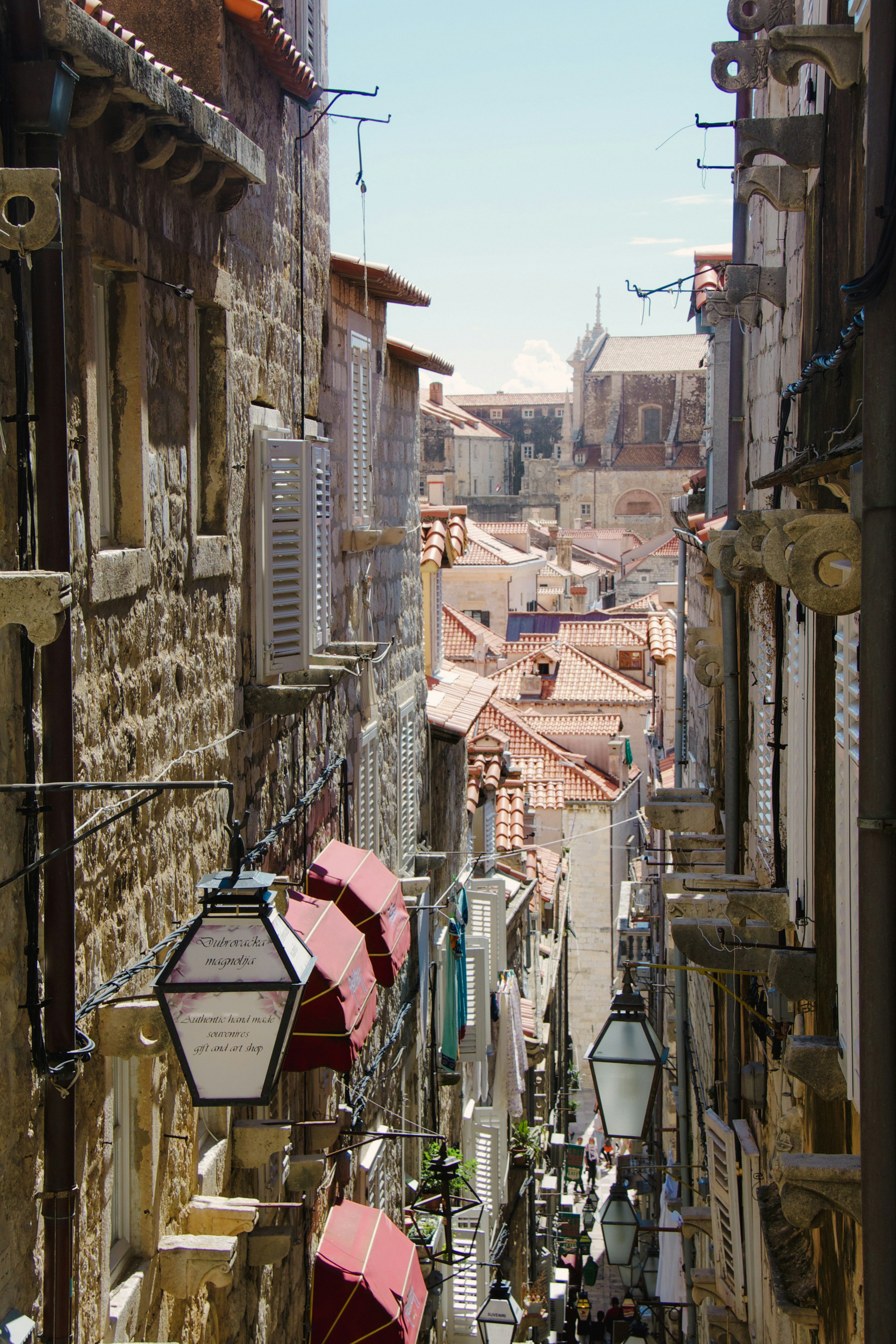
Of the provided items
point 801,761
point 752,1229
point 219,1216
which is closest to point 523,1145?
point 752,1229

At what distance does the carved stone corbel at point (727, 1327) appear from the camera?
7805mm

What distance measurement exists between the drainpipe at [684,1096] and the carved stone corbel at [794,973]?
27.8 ft

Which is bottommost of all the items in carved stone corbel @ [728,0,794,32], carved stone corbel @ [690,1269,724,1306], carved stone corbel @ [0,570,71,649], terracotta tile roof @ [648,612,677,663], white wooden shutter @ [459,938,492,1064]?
white wooden shutter @ [459,938,492,1064]

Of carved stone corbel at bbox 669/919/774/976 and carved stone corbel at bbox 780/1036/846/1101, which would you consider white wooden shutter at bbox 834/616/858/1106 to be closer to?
carved stone corbel at bbox 780/1036/846/1101

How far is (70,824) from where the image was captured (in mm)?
4309

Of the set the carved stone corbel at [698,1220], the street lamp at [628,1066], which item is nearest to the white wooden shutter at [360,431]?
the street lamp at [628,1066]

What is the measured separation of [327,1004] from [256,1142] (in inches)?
33.9

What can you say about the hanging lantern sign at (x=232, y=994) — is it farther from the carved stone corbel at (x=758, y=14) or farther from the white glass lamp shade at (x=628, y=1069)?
the carved stone corbel at (x=758, y=14)

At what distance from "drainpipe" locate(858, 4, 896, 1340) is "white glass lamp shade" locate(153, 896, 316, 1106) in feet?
6.25

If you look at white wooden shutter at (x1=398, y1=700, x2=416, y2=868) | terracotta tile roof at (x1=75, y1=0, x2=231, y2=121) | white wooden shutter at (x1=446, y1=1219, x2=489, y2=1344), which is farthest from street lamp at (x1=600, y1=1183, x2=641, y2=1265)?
terracotta tile roof at (x1=75, y1=0, x2=231, y2=121)

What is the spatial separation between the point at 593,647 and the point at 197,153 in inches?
1487

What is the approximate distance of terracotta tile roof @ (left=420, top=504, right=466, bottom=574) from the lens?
14.9 meters

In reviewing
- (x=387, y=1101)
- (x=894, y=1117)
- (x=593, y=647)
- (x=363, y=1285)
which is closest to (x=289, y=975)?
(x=894, y=1117)

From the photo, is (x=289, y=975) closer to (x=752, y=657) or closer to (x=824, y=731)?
(x=824, y=731)
